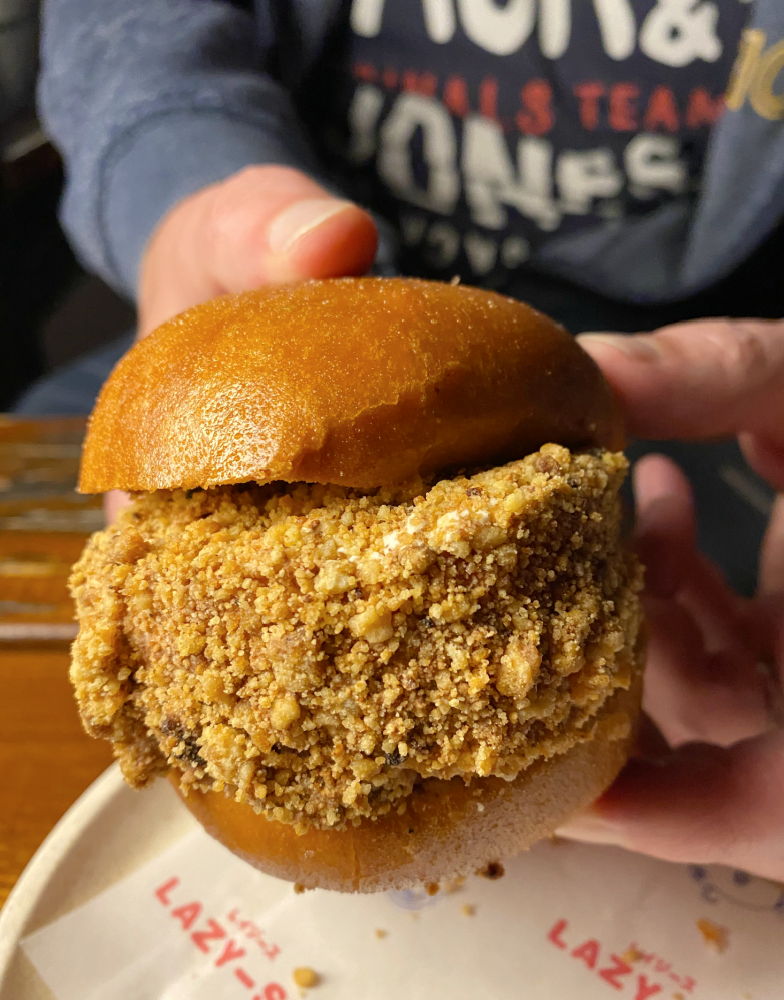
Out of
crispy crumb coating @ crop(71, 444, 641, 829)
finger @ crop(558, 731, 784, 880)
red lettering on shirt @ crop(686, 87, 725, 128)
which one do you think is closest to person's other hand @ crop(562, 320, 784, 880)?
finger @ crop(558, 731, 784, 880)

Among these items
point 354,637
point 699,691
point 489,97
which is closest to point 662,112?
point 489,97

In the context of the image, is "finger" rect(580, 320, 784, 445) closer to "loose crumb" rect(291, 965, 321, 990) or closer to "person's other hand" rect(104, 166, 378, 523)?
"person's other hand" rect(104, 166, 378, 523)

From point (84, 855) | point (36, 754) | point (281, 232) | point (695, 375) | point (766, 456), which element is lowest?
point (36, 754)

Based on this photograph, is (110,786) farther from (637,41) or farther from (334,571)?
(637,41)

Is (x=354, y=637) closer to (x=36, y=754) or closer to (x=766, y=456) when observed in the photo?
(x=36, y=754)

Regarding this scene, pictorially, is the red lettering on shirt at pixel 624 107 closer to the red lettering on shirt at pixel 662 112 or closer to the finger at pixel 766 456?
the red lettering on shirt at pixel 662 112

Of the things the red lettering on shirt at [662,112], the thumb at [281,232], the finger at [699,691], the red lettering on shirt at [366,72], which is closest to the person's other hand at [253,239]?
the thumb at [281,232]
